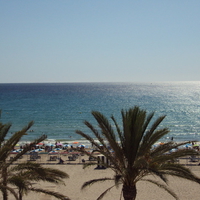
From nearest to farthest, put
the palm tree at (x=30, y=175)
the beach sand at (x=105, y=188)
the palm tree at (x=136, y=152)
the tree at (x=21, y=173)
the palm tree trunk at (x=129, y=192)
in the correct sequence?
the palm tree at (x=30, y=175), the tree at (x=21, y=173), the palm tree at (x=136, y=152), the palm tree trunk at (x=129, y=192), the beach sand at (x=105, y=188)

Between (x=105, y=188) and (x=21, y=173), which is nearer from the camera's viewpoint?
(x=21, y=173)

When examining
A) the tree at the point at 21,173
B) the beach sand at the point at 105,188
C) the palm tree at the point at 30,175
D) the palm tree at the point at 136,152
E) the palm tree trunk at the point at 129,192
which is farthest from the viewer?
the beach sand at the point at 105,188

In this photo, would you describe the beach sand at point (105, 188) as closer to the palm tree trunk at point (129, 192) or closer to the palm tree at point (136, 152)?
the palm tree trunk at point (129, 192)

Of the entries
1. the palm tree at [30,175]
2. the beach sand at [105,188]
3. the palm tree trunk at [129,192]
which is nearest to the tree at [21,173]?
the palm tree at [30,175]

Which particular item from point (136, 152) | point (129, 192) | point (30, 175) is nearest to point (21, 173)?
point (30, 175)

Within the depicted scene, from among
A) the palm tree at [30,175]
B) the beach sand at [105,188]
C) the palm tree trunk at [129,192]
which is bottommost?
the beach sand at [105,188]

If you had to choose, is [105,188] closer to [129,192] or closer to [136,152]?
[129,192]

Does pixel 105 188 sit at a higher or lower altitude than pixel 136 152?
lower

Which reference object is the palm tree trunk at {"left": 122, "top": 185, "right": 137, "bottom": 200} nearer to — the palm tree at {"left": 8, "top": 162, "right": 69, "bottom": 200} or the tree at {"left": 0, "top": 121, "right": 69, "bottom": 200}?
the palm tree at {"left": 8, "top": 162, "right": 69, "bottom": 200}

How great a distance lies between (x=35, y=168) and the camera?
9242 mm

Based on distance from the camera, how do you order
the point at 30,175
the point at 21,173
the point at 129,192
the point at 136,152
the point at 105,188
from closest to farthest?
the point at 21,173 → the point at 30,175 → the point at 136,152 → the point at 129,192 → the point at 105,188

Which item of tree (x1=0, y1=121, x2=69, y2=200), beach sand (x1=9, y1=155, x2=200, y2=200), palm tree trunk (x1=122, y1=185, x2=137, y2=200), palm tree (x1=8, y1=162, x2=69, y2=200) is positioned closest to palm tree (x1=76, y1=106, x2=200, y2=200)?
palm tree trunk (x1=122, y1=185, x2=137, y2=200)

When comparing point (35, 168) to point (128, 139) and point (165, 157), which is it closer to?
point (128, 139)

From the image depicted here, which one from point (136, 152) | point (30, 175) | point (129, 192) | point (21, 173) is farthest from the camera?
point (129, 192)
